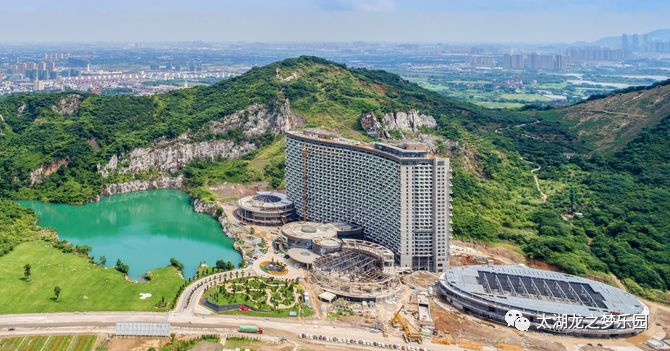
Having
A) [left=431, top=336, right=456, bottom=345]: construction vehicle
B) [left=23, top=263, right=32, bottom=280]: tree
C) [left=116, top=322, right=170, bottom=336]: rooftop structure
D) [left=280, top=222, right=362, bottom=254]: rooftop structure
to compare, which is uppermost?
[left=280, top=222, right=362, bottom=254]: rooftop structure

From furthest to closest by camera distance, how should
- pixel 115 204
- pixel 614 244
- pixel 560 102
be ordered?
pixel 560 102
pixel 115 204
pixel 614 244

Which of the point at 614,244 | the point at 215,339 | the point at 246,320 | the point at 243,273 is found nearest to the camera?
the point at 215,339

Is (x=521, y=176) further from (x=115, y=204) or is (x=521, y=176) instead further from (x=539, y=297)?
(x=115, y=204)

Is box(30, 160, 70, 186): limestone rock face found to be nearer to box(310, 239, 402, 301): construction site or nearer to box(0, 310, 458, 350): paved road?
box(0, 310, 458, 350): paved road

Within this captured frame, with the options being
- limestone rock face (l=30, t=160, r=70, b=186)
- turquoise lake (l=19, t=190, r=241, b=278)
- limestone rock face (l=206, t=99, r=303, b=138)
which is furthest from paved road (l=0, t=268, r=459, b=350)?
limestone rock face (l=206, t=99, r=303, b=138)

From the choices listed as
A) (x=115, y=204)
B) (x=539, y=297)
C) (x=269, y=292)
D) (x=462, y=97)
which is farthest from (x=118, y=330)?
(x=462, y=97)

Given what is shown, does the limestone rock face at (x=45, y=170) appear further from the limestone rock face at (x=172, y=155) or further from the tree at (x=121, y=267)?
the tree at (x=121, y=267)

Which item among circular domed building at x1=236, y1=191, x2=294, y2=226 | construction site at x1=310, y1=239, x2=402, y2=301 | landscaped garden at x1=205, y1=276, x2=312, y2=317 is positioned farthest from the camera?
circular domed building at x1=236, y1=191, x2=294, y2=226
